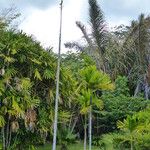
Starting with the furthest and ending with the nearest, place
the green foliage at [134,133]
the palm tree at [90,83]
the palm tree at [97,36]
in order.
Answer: the palm tree at [97,36], the palm tree at [90,83], the green foliage at [134,133]

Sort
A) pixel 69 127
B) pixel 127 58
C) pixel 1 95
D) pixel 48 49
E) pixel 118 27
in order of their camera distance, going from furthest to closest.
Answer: pixel 118 27
pixel 127 58
pixel 69 127
pixel 48 49
pixel 1 95

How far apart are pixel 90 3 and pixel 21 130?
31.5 feet

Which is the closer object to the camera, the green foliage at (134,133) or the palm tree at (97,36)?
the green foliage at (134,133)

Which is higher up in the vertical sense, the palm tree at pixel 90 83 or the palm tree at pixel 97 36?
the palm tree at pixel 97 36

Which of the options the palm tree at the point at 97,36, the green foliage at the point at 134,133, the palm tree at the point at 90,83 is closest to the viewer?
the green foliage at the point at 134,133

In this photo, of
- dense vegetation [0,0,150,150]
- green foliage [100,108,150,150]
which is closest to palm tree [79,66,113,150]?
dense vegetation [0,0,150,150]

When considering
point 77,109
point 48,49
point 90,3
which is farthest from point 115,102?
point 48,49

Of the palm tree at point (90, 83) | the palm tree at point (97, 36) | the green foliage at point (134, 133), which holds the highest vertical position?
the palm tree at point (97, 36)

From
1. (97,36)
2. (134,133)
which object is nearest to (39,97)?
(134,133)

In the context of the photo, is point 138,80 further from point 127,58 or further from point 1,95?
point 1,95

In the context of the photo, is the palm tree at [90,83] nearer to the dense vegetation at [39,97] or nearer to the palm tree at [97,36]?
the dense vegetation at [39,97]

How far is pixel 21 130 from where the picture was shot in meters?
19.0

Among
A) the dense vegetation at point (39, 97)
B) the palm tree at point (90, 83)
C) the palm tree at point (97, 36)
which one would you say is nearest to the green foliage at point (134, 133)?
the dense vegetation at point (39, 97)

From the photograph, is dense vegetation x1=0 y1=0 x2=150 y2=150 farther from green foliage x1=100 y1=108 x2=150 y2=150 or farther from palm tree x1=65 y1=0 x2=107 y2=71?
palm tree x1=65 y1=0 x2=107 y2=71
